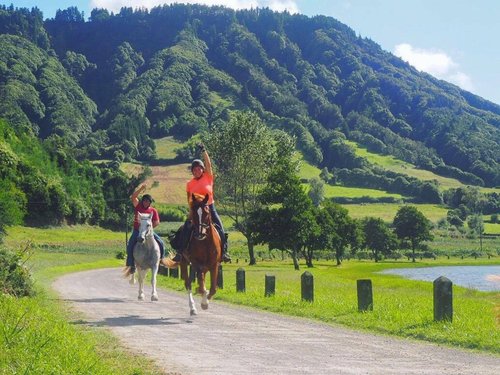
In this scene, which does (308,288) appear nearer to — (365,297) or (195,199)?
(365,297)

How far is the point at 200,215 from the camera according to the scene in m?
15.1

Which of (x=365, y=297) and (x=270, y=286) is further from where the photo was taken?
(x=270, y=286)

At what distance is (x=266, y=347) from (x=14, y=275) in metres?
10.5

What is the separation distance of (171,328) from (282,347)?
3.43m

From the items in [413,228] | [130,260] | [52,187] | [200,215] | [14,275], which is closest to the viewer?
[200,215]

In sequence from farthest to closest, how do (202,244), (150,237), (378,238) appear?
(378,238)
(150,237)
(202,244)

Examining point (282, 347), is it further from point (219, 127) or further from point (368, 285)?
point (219, 127)

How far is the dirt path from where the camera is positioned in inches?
370

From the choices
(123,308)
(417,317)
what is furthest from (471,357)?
(123,308)

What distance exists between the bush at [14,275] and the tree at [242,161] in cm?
5190

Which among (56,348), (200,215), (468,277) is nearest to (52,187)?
(468,277)

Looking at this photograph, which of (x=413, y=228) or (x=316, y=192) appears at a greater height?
(x=316, y=192)

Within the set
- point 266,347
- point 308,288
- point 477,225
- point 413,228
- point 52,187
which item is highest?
point 52,187

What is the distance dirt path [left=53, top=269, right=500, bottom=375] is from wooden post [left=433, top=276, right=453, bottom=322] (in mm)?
2471
